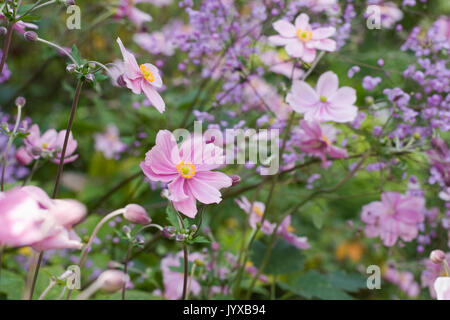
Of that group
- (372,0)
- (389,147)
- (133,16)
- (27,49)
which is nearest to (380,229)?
(389,147)

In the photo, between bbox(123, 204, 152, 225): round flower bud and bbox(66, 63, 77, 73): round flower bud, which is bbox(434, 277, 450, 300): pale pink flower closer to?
bbox(123, 204, 152, 225): round flower bud

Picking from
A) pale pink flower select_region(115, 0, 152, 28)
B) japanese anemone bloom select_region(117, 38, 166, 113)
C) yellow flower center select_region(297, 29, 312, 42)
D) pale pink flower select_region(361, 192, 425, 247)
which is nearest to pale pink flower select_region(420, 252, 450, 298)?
pale pink flower select_region(361, 192, 425, 247)

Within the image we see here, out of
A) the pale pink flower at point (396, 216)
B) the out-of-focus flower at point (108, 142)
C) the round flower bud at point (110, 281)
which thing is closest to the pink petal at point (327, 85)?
the pale pink flower at point (396, 216)

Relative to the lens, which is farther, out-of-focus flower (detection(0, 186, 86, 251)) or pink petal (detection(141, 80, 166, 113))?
pink petal (detection(141, 80, 166, 113))

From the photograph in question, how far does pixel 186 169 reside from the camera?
555 millimetres

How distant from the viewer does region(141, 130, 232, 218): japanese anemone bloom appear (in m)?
0.54

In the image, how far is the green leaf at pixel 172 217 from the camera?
55 cm

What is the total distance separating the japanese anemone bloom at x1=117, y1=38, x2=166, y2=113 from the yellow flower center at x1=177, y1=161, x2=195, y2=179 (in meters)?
0.07

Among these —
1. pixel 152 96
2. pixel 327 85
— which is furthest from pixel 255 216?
pixel 152 96

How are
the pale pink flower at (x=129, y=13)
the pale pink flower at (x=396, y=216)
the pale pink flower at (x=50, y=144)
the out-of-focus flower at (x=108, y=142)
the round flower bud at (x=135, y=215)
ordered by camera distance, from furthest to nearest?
the out-of-focus flower at (x=108, y=142)
the pale pink flower at (x=129, y=13)
the pale pink flower at (x=396, y=216)
the pale pink flower at (x=50, y=144)
the round flower bud at (x=135, y=215)

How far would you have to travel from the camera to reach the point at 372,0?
3.04 ft

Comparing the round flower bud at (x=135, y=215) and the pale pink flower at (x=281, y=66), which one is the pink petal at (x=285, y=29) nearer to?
the pale pink flower at (x=281, y=66)

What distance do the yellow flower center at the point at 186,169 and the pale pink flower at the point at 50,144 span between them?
0.63 feet

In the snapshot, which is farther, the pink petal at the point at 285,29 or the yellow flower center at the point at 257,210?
the yellow flower center at the point at 257,210
